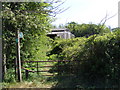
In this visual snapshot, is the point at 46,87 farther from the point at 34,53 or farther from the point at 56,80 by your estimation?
the point at 34,53

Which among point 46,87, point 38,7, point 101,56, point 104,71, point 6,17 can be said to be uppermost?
point 38,7

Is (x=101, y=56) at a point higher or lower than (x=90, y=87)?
higher

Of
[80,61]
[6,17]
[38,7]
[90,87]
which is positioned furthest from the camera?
[38,7]

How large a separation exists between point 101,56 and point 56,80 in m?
1.84

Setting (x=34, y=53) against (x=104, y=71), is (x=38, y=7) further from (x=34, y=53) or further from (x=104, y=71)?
(x=104, y=71)

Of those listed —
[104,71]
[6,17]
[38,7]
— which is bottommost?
[104,71]

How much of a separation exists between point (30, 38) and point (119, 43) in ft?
14.1

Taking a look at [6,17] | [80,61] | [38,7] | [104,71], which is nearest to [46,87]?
[80,61]

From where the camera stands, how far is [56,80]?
5.60 meters

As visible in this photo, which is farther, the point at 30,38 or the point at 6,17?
the point at 30,38

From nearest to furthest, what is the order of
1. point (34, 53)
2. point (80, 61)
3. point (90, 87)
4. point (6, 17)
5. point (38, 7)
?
point (90, 87) < point (6, 17) < point (80, 61) < point (38, 7) < point (34, 53)

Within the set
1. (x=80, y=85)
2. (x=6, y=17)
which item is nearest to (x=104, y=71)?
(x=80, y=85)

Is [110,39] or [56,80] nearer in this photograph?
[110,39]

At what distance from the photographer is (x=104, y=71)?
16.7ft
